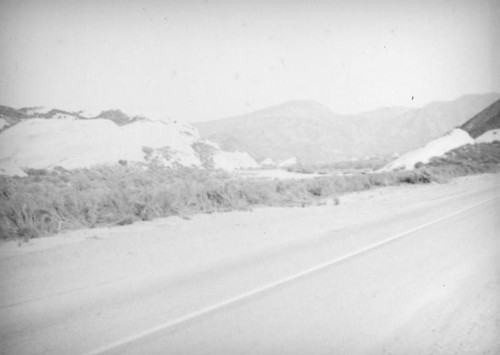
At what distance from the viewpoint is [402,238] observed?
9.30m

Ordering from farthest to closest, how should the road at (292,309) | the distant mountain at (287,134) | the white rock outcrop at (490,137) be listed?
the distant mountain at (287,134), the white rock outcrop at (490,137), the road at (292,309)

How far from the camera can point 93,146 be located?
41.2m

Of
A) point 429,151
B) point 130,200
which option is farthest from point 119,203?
point 429,151

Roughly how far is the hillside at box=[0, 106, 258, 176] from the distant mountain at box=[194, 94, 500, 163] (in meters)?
57.6

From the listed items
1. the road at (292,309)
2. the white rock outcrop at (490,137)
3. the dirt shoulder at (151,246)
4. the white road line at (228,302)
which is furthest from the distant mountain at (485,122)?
the road at (292,309)

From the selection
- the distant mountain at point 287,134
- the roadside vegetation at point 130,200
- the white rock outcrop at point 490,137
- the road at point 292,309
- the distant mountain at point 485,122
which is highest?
the distant mountain at point 287,134

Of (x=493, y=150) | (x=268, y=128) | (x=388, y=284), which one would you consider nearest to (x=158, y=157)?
(x=493, y=150)

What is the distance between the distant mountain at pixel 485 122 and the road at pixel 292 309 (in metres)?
72.7

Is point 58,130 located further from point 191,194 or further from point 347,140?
point 347,140

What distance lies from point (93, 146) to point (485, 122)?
230 feet

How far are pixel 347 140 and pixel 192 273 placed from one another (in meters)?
133

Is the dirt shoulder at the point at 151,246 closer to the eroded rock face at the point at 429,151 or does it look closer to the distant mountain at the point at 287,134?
the eroded rock face at the point at 429,151

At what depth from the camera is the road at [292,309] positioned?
4.24 metres

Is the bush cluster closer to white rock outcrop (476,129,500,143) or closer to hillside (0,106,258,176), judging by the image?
hillside (0,106,258,176)
